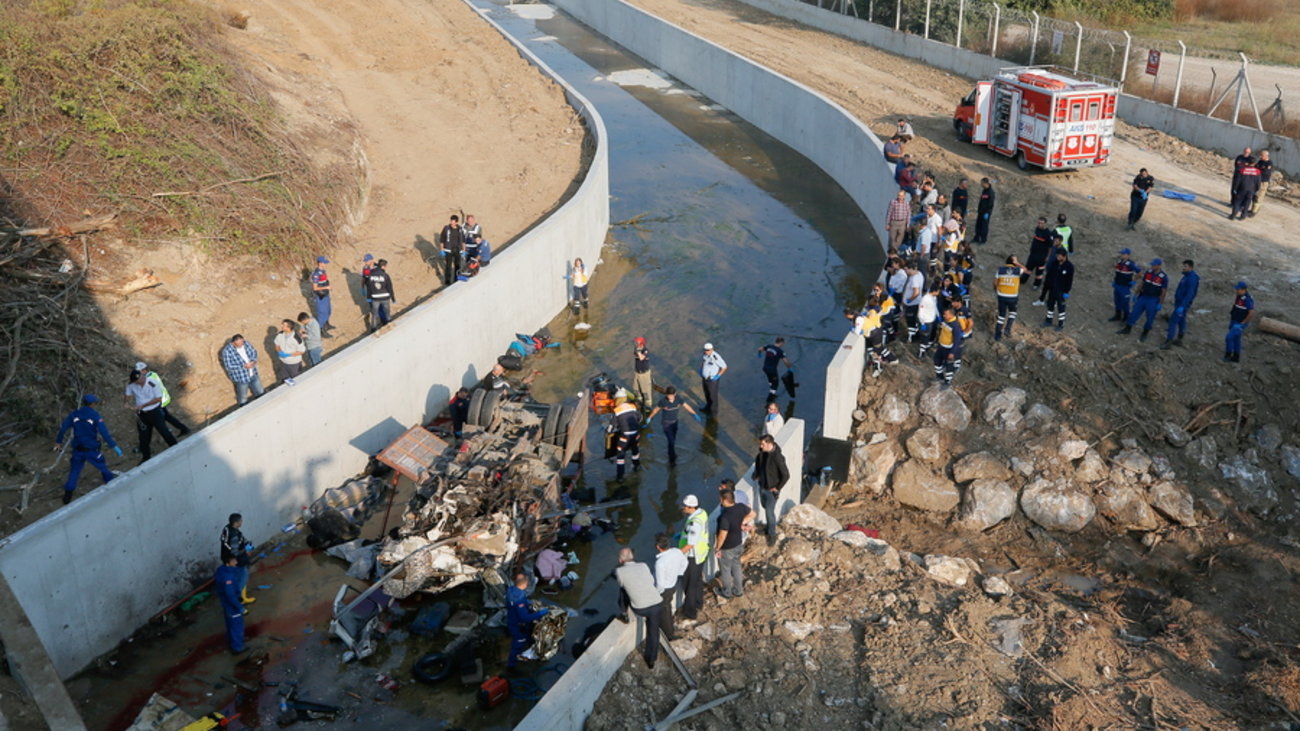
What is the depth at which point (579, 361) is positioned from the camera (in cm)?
2053

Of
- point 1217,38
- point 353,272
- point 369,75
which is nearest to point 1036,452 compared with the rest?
point 353,272

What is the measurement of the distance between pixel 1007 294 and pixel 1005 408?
7.20 ft

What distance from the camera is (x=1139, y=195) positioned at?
69.8 ft

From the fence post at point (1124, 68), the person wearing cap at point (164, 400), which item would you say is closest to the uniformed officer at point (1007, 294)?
the person wearing cap at point (164, 400)

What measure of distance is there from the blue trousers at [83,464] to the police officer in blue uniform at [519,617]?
5893mm

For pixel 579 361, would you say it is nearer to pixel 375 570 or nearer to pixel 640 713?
pixel 375 570

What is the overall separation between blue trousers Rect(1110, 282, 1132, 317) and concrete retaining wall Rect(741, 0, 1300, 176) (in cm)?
1090

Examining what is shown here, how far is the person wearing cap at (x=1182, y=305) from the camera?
53.6ft

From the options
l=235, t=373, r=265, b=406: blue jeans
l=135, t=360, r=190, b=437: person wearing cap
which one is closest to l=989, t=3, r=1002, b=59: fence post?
l=235, t=373, r=265, b=406: blue jeans

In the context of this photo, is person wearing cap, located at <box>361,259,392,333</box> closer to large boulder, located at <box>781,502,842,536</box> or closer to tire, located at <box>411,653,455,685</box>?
tire, located at <box>411,653,455,685</box>

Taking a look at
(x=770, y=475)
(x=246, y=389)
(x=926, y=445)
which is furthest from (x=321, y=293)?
(x=926, y=445)

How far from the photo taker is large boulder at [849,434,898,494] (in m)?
16.2

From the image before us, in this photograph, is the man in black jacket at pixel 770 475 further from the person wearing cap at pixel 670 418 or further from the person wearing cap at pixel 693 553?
the person wearing cap at pixel 670 418

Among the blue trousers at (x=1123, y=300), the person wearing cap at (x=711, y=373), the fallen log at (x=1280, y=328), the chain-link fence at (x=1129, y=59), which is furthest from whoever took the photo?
the chain-link fence at (x=1129, y=59)
